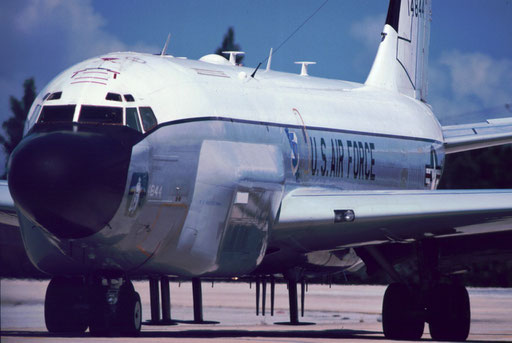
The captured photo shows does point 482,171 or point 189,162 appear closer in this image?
point 189,162

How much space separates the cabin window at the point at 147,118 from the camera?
55.9ft

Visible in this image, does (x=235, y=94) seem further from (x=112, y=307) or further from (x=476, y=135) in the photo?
(x=476, y=135)

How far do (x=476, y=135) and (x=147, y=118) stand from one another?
1073 cm

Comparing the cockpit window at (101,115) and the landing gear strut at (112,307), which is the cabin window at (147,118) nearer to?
the cockpit window at (101,115)

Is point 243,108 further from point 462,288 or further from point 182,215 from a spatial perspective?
point 462,288

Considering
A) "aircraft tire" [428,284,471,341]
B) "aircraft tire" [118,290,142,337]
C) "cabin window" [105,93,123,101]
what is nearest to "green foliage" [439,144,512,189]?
"aircraft tire" [428,284,471,341]

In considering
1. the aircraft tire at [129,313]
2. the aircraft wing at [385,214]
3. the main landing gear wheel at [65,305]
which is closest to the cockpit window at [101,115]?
the aircraft tire at [129,313]

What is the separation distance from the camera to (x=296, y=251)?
20484mm

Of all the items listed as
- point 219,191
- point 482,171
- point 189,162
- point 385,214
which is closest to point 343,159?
point 385,214

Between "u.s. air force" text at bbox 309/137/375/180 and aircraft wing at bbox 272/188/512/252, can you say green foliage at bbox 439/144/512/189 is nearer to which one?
"u.s. air force" text at bbox 309/137/375/180

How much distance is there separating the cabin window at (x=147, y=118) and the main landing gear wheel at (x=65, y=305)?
155 inches

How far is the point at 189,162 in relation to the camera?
688 inches

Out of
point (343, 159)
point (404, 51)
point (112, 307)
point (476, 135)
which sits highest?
point (404, 51)

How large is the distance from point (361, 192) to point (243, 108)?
241 centimetres
